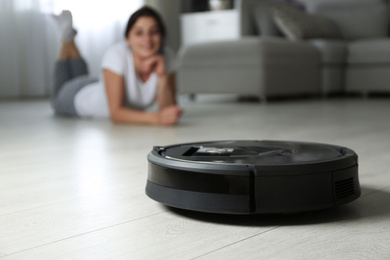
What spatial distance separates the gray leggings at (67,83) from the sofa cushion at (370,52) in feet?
7.83

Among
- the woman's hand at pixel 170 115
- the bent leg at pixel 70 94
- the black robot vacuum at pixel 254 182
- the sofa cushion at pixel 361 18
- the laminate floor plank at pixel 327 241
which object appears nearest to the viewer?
the laminate floor plank at pixel 327 241

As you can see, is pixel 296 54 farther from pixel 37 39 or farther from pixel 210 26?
pixel 37 39

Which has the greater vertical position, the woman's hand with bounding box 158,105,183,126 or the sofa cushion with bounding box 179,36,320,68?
the sofa cushion with bounding box 179,36,320,68

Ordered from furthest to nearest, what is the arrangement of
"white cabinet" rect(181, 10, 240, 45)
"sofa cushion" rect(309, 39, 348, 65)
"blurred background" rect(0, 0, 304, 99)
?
"white cabinet" rect(181, 10, 240, 45) → "sofa cushion" rect(309, 39, 348, 65) → "blurred background" rect(0, 0, 304, 99)

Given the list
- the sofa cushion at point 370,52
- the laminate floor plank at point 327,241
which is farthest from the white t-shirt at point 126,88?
the sofa cushion at point 370,52

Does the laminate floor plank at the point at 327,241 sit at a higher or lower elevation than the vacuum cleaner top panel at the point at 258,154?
lower

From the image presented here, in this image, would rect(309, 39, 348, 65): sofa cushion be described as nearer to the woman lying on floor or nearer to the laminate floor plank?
the woman lying on floor

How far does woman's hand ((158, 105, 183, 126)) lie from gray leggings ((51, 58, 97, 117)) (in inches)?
23.0

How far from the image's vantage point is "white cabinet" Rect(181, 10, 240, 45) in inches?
192

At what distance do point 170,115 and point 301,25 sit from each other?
2.43 metres

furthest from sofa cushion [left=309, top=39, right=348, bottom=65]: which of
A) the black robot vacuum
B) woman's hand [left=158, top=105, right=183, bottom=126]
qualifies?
the black robot vacuum

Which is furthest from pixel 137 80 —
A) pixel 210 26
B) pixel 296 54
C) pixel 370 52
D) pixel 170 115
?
pixel 210 26

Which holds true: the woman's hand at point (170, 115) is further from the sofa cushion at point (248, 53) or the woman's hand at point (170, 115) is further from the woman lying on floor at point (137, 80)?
the sofa cushion at point (248, 53)

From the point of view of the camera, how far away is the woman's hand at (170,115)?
6.54 ft
